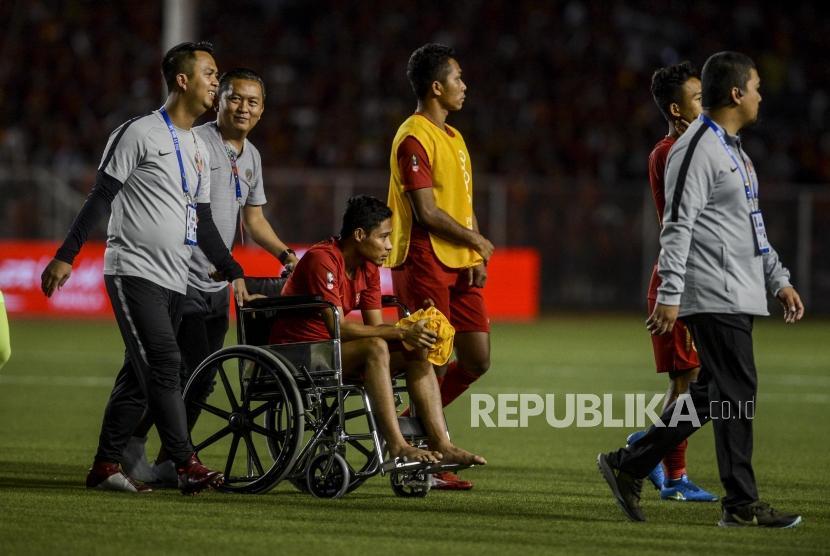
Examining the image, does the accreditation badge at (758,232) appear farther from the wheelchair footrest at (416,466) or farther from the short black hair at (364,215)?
the short black hair at (364,215)

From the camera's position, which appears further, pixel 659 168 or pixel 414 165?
Answer: pixel 414 165

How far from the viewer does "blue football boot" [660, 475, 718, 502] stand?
7805 millimetres

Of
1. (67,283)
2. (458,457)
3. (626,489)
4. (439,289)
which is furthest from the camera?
(67,283)

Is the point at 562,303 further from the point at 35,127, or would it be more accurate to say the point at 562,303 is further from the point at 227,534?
the point at 227,534

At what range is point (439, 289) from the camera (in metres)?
8.30

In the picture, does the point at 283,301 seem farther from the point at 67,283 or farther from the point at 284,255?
the point at 67,283

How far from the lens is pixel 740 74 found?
670cm

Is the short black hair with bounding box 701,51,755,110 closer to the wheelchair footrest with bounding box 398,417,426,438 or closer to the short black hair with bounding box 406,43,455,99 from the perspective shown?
the short black hair with bounding box 406,43,455,99

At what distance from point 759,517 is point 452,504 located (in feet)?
5.29

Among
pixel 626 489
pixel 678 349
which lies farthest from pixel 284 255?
pixel 626 489

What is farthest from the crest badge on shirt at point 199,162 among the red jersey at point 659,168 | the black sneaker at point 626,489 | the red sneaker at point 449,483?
the black sneaker at point 626,489

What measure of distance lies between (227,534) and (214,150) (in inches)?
109

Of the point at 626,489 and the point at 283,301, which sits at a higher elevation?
the point at 283,301

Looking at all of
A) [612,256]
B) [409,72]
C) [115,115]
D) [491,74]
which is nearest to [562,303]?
[612,256]
